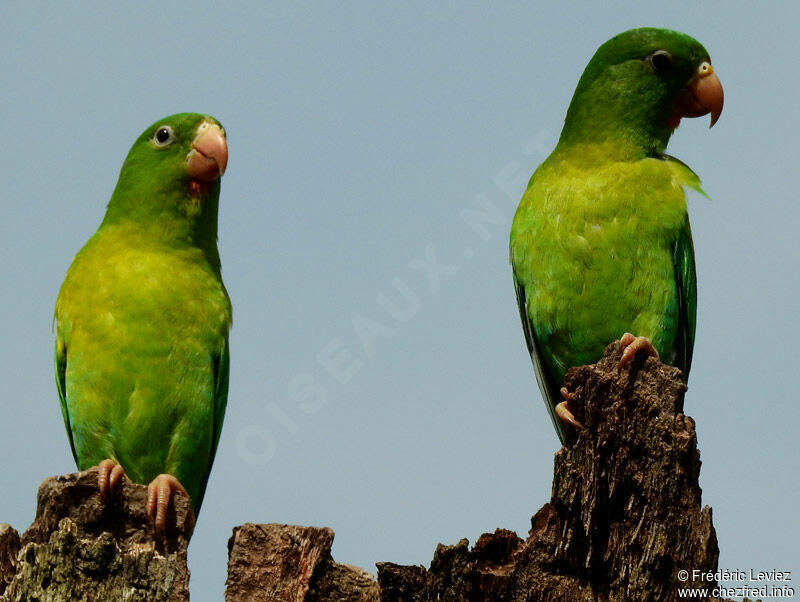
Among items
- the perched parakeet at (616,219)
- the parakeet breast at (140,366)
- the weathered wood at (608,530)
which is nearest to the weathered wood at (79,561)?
the weathered wood at (608,530)

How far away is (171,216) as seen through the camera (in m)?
7.29

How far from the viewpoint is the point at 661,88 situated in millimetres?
7645

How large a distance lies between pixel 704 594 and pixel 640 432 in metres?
0.83

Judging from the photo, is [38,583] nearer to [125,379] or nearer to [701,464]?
[125,379]

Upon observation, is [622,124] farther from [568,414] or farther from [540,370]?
[568,414]

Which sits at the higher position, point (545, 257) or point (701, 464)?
point (545, 257)

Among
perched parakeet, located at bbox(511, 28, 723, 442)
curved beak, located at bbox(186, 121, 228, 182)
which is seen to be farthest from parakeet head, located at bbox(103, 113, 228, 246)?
perched parakeet, located at bbox(511, 28, 723, 442)

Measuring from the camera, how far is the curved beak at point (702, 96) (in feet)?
25.0

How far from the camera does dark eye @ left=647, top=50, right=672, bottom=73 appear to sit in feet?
25.0

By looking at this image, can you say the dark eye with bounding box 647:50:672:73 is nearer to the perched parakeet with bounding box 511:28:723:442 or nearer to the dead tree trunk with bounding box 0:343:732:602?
the perched parakeet with bounding box 511:28:723:442

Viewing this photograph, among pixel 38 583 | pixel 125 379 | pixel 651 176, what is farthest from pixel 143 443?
pixel 651 176

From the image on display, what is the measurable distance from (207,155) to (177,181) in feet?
0.96

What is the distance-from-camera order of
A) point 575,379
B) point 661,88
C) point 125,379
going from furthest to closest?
1. point 661,88
2. point 125,379
3. point 575,379

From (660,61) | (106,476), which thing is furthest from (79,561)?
(660,61)
